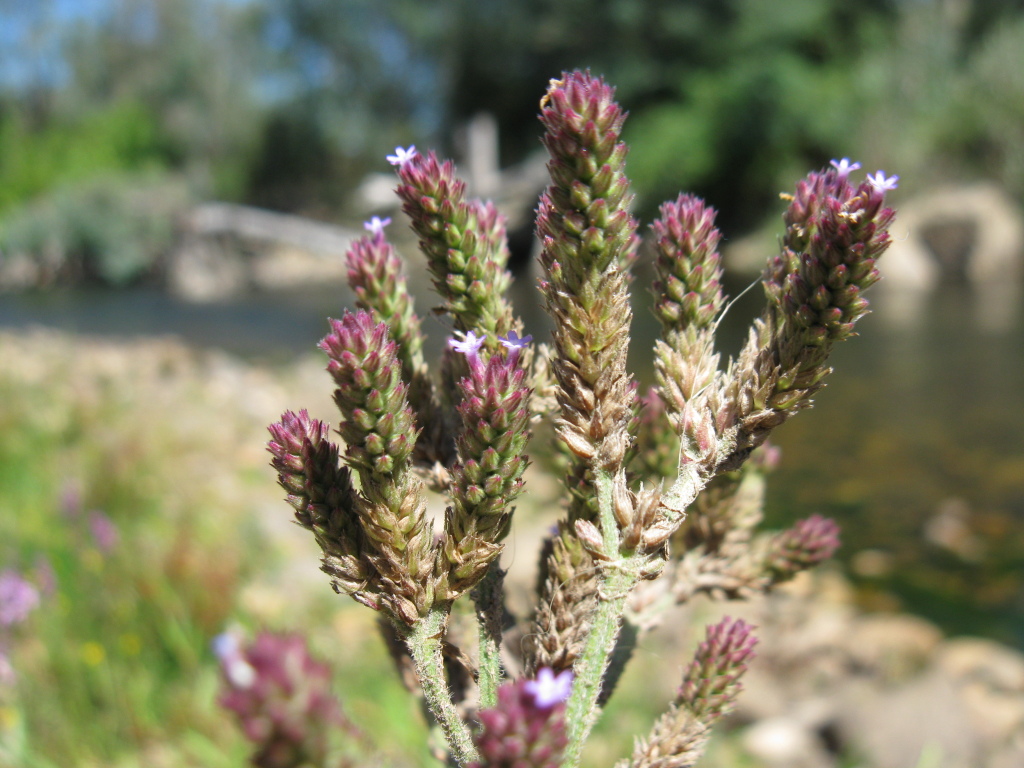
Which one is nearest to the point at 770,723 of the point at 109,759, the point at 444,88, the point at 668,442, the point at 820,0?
the point at 109,759

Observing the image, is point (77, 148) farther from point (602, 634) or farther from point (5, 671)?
point (602, 634)

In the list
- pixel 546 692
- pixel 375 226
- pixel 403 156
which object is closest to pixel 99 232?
pixel 375 226

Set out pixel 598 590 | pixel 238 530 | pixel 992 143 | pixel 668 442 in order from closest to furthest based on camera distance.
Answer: pixel 598 590, pixel 668 442, pixel 238 530, pixel 992 143

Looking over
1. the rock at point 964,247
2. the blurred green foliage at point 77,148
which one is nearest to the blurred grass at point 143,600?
the rock at point 964,247

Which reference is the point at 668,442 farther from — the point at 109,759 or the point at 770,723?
the point at 770,723

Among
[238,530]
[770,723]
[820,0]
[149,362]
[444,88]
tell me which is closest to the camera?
[770,723]

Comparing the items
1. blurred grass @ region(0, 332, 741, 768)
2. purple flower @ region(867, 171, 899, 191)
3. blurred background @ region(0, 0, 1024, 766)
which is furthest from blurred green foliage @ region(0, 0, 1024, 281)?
purple flower @ region(867, 171, 899, 191)

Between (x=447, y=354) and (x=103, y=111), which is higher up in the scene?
(x=103, y=111)
